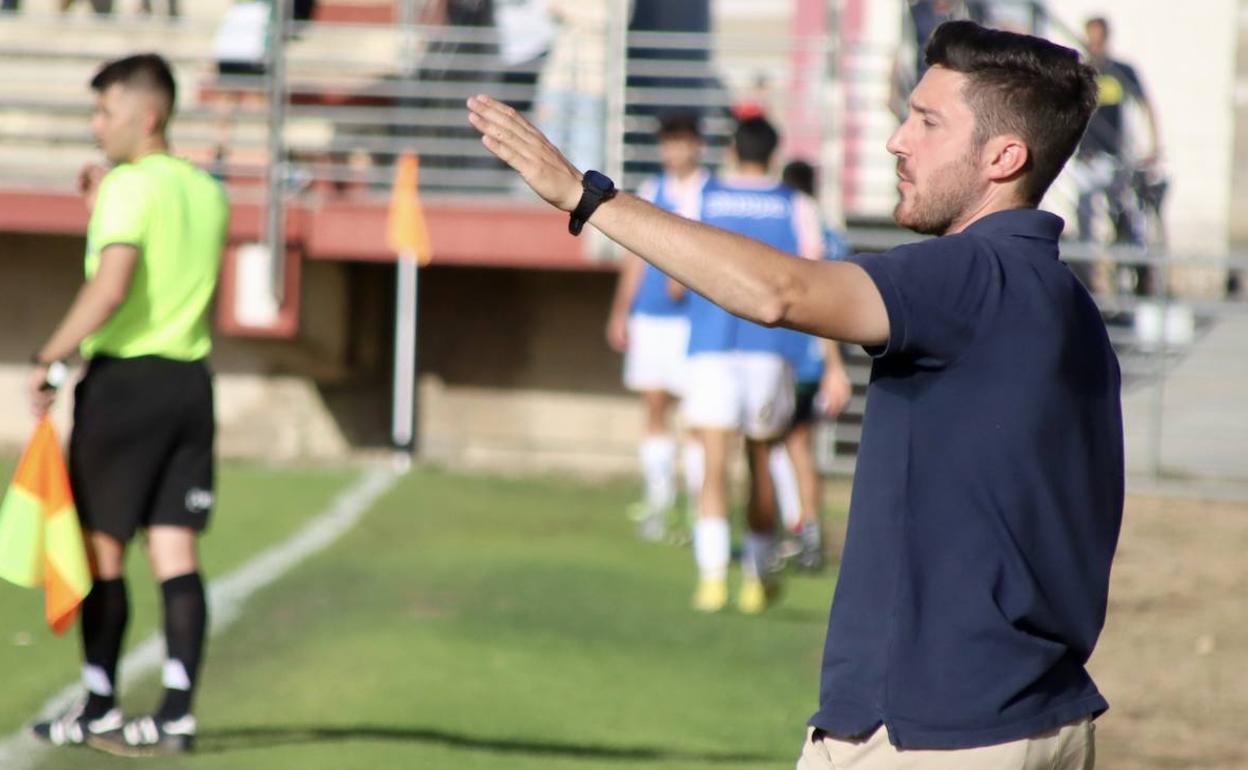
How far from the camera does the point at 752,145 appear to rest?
9234 millimetres

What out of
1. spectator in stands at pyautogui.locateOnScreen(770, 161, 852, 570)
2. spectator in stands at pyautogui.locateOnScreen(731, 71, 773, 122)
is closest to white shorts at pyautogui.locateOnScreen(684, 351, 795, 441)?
spectator in stands at pyautogui.locateOnScreen(770, 161, 852, 570)

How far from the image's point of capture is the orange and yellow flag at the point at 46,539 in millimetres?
5840

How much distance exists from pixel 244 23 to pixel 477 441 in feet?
12.0

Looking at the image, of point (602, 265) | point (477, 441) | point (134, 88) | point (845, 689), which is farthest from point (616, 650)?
Answer: point (477, 441)

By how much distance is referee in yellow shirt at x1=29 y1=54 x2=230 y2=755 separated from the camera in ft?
19.8

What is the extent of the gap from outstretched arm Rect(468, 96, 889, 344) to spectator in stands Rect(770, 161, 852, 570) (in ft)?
22.2

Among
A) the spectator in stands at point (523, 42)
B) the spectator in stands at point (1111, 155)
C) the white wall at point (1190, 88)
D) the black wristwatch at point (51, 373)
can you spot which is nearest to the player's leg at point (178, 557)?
the black wristwatch at point (51, 373)

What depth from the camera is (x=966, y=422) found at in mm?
3117

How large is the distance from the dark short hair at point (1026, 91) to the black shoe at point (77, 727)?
3.91 meters

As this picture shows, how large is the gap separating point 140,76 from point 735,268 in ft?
12.0

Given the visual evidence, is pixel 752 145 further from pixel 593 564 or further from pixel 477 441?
pixel 477 441

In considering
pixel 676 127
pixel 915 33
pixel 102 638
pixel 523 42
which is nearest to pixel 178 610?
pixel 102 638

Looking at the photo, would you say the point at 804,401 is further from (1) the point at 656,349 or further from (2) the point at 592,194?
(2) the point at 592,194

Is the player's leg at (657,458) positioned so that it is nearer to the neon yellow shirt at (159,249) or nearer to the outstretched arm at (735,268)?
the neon yellow shirt at (159,249)
